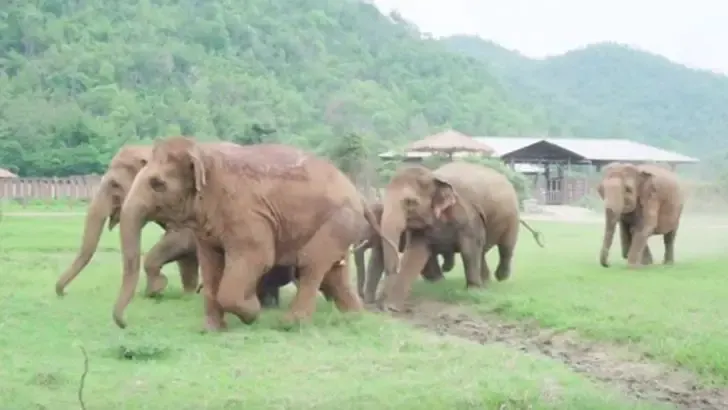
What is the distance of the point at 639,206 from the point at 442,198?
15.9 ft

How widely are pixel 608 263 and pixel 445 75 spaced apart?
50.9 meters

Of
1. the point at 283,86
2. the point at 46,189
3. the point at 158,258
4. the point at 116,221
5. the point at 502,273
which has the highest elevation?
the point at 283,86

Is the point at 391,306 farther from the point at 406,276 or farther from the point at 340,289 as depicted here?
the point at 340,289

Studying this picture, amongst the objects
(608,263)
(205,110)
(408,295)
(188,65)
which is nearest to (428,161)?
(205,110)

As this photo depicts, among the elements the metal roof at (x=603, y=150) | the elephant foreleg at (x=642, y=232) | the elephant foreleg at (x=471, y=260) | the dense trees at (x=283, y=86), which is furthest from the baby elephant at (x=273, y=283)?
the metal roof at (x=603, y=150)

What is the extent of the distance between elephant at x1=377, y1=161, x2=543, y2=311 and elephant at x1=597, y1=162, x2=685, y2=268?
2852mm

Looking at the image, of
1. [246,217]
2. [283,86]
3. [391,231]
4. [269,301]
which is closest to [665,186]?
[391,231]

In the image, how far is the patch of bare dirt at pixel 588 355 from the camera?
25.0ft

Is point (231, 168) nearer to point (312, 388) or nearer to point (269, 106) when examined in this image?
point (312, 388)

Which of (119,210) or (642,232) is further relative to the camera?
(642,232)

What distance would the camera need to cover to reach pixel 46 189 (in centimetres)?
3594

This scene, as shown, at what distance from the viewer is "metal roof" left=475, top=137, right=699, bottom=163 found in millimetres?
42875

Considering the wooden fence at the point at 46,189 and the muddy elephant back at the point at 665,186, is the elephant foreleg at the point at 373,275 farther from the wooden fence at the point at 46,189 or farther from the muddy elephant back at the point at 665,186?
the wooden fence at the point at 46,189

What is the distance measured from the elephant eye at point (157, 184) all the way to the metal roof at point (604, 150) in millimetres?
Result: 33586
